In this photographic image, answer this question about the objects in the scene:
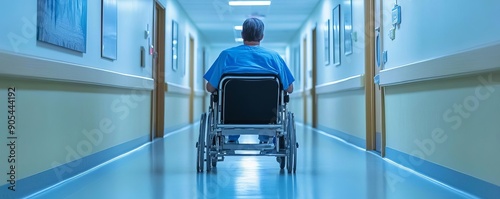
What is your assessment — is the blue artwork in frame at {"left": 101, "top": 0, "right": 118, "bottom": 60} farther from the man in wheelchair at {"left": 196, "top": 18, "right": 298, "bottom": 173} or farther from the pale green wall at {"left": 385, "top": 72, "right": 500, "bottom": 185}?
the pale green wall at {"left": 385, "top": 72, "right": 500, "bottom": 185}

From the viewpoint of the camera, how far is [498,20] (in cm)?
224

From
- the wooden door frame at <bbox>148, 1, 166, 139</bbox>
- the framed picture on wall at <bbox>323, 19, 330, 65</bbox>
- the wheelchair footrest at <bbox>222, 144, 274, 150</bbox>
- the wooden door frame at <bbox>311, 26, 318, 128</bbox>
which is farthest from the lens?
the wooden door frame at <bbox>311, 26, 318, 128</bbox>

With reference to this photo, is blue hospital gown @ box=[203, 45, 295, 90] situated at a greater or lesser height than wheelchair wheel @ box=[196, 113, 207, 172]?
greater

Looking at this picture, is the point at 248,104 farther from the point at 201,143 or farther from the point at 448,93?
the point at 448,93

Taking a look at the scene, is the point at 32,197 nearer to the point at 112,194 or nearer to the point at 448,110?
the point at 112,194

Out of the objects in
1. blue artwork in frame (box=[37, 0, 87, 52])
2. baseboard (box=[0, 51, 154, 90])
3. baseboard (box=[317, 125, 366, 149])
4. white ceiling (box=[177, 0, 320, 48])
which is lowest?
baseboard (box=[317, 125, 366, 149])

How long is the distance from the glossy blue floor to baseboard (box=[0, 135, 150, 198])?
0.05 metres

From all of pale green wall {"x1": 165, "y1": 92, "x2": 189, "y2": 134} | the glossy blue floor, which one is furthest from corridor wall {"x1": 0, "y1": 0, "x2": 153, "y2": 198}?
pale green wall {"x1": 165, "y1": 92, "x2": 189, "y2": 134}

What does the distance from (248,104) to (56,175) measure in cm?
139

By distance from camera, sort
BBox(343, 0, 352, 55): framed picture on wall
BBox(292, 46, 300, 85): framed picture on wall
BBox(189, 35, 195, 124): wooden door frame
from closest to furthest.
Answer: BBox(343, 0, 352, 55): framed picture on wall → BBox(189, 35, 195, 124): wooden door frame → BBox(292, 46, 300, 85): framed picture on wall

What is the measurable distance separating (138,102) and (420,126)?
3.27m

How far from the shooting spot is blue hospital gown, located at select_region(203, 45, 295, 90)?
3.31 meters

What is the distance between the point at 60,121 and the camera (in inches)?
119

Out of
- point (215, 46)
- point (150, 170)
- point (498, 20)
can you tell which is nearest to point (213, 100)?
point (150, 170)
